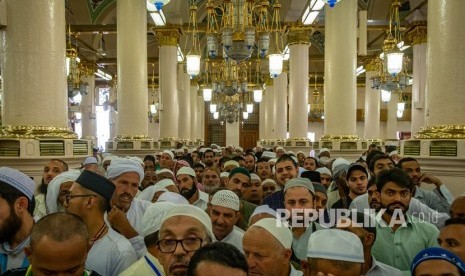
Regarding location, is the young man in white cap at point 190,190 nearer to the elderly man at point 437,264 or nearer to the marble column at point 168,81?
the elderly man at point 437,264

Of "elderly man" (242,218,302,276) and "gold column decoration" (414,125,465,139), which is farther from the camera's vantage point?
"gold column decoration" (414,125,465,139)

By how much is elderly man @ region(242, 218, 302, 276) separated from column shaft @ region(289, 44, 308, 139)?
1241cm

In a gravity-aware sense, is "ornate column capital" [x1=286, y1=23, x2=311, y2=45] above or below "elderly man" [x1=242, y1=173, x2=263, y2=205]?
above

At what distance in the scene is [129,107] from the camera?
10227mm

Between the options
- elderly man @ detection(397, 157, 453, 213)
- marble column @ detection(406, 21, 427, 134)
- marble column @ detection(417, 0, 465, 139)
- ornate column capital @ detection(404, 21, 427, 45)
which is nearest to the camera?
elderly man @ detection(397, 157, 453, 213)

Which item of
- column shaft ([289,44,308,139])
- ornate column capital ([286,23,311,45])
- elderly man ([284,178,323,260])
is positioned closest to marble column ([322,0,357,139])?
column shaft ([289,44,308,139])

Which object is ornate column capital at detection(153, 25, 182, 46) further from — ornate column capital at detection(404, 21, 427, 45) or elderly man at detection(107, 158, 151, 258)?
elderly man at detection(107, 158, 151, 258)

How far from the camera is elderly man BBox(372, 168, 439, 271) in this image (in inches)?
124

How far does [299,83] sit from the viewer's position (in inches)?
587

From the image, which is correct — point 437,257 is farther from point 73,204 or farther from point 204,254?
point 73,204

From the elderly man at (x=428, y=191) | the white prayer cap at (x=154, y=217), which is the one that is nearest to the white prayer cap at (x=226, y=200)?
the white prayer cap at (x=154, y=217)

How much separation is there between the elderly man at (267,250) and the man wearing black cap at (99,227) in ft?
2.42

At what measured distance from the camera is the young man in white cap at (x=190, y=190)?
16.3 ft

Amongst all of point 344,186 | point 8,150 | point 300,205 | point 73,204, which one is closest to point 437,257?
point 300,205
